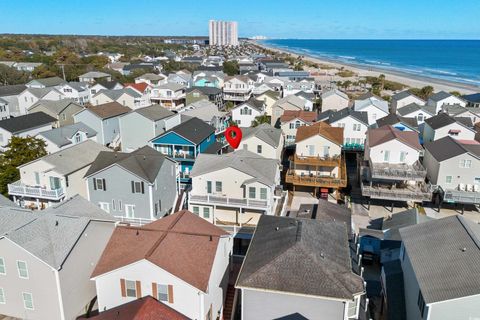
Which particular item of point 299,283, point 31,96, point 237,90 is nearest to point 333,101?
point 237,90

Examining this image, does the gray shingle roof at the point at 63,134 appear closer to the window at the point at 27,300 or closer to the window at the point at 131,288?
the window at the point at 27,300

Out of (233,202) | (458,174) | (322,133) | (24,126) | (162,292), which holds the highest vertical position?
(322,133)

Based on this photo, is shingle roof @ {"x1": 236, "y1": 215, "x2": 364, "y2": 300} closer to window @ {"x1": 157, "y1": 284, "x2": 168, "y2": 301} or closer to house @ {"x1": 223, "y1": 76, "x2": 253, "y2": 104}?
window @ {"x1": 157, "y1": 284, "x2": 168, "y2": 301}

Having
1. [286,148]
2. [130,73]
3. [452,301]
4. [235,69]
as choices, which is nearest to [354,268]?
[452,301]

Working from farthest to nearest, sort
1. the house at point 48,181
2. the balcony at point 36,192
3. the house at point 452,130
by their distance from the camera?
the house at point 452,130 → the house at point 48,181 → the balcony at point 36,192

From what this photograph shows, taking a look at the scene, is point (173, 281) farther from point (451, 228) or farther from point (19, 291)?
point (451, 228)

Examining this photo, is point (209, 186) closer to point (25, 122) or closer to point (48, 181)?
point (48, 181)

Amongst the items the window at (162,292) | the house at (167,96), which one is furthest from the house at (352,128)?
the window at (162,292)
